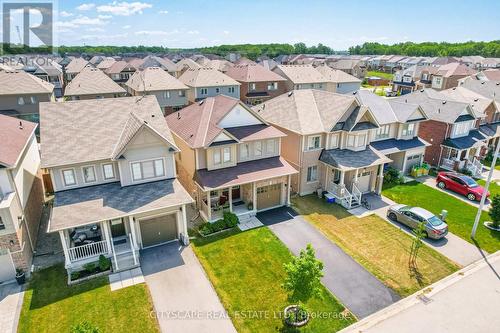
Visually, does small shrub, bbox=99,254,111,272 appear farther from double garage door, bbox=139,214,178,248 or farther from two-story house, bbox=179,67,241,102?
two-story house, bbox=179,67,241,102

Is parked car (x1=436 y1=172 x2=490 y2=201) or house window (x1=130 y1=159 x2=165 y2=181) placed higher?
house window (x1=130 y1=159 x2=165 y2=181)

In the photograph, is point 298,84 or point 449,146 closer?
point 449,146

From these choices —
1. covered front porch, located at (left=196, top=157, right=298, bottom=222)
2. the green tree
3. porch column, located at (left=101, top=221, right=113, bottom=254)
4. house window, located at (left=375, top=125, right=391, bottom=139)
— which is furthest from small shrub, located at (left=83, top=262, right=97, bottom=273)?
house window, located at (left=375, top=125, right=391, bottom=139)

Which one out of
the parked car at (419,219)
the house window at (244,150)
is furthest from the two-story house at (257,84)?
the parked car at (419,219)

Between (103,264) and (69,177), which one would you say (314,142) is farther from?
(69,177)

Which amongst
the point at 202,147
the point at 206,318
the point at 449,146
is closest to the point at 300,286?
the point at 206,318

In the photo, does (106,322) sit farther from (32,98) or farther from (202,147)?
(32,98)
